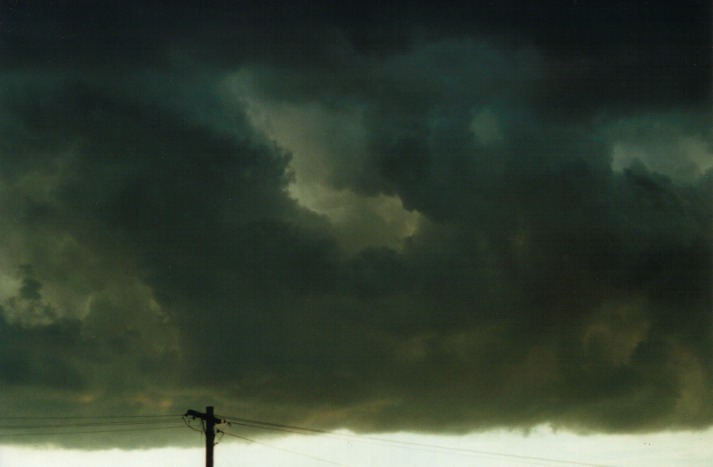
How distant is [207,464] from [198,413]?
2747mm

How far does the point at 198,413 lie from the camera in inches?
1426

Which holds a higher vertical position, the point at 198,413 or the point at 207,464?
the point at 198,413

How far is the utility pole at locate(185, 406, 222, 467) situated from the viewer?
3438cm

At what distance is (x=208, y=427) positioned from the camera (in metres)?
35.6

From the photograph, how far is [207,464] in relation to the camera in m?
34.1

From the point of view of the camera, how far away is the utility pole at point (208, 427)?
1353 inches
